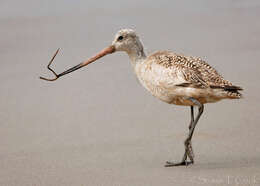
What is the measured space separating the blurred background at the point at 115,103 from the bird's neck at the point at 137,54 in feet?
3.30

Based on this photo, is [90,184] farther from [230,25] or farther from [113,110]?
[230,25]

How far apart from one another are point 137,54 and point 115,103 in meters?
2.08

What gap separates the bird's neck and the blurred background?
101 cm

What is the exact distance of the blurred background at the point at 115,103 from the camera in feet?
20.9

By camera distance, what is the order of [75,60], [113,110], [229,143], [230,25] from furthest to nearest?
[230,25]
[75,60]
[113,110]
[229,143]

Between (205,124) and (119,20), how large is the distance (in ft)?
18.9

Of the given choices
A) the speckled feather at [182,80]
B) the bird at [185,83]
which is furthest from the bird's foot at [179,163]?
the speckled feather at [182,80]

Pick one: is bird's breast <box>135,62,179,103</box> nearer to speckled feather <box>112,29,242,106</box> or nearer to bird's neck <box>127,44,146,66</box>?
speckled feather <box>112,29,242,106</box>

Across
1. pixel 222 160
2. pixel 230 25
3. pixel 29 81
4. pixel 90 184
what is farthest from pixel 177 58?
pixel 230 25

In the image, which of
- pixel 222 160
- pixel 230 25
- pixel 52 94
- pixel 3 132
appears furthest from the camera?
pixel 230 25

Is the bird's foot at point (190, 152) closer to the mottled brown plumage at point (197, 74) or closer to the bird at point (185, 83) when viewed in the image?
the bird at point (185, 83)

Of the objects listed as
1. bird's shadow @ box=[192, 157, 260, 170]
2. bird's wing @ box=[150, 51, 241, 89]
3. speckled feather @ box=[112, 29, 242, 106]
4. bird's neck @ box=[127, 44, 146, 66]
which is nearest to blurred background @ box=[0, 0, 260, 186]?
bird's shadow @ box=[192, 157, 260, 170]

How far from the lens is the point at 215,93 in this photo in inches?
246

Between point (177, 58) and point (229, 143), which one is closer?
point (177, 58)
